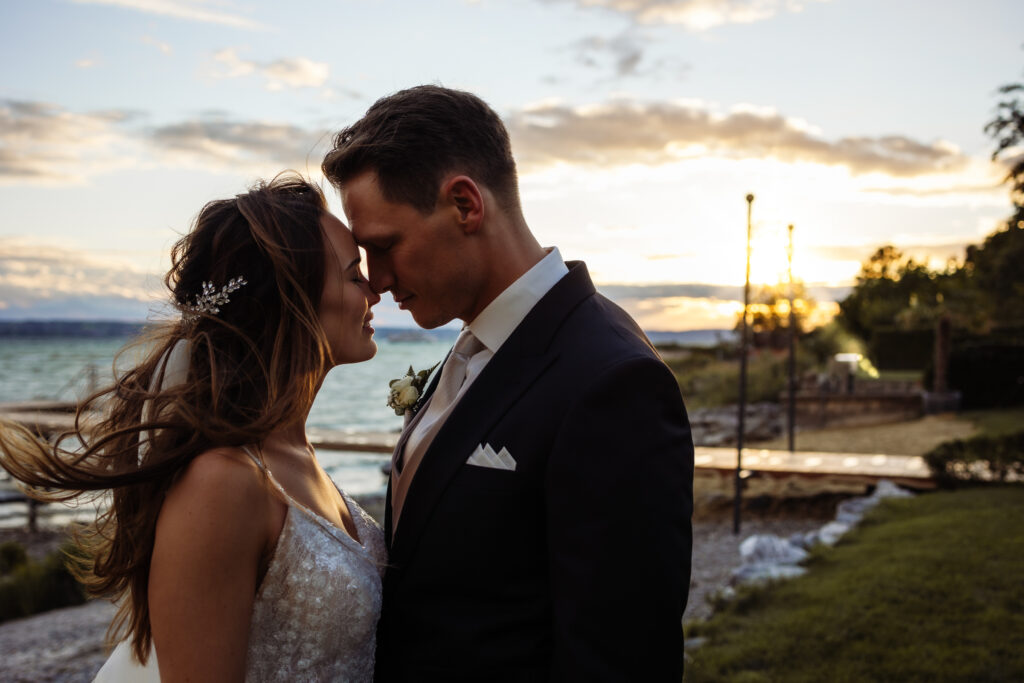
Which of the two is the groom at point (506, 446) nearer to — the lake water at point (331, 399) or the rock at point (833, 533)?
the lake water at point (331, 399)

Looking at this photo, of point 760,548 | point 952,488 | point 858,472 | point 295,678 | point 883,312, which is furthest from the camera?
point 883,312

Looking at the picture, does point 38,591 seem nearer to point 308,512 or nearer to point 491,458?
point 308,512

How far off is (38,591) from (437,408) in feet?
31.2

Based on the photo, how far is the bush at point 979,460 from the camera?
39.8 ft

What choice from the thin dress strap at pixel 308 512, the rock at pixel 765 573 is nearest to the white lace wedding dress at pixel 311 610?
the thin dress strap at pixel 308 512

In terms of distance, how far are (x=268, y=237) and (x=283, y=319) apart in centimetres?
24

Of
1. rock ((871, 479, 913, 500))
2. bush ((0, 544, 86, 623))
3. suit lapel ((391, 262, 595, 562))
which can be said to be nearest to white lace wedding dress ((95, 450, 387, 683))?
suit lapel ((391, 262, 595, 562))

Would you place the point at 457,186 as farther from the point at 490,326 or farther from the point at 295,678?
the point at 295,678

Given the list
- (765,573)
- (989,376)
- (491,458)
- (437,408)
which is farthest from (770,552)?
(989,376)

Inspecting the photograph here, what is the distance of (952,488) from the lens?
12438mm

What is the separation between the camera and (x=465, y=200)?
2453 millimetres

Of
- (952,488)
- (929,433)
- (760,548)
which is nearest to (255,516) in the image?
(760,548)

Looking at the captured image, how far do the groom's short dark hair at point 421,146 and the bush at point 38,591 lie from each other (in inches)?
358

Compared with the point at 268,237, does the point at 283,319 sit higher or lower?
lower
